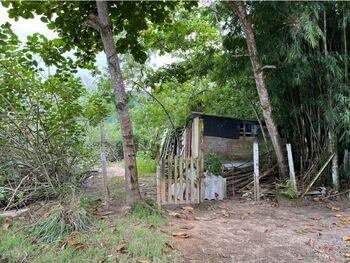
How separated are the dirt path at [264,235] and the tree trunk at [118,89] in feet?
2.67

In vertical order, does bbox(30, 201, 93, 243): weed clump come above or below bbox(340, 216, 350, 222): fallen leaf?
above

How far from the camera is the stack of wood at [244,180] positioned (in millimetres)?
5761

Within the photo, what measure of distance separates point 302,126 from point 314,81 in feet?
3.30

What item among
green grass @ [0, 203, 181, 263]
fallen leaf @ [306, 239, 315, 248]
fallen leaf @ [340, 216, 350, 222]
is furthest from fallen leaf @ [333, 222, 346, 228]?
green grass @ [0, 203, 181, 263]

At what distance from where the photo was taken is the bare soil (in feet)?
9.03

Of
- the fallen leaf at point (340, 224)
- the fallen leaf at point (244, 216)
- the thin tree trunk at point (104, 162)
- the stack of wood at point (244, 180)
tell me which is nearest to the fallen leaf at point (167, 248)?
the fallen leaf at point (244, 216)

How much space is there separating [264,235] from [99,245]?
1865mm

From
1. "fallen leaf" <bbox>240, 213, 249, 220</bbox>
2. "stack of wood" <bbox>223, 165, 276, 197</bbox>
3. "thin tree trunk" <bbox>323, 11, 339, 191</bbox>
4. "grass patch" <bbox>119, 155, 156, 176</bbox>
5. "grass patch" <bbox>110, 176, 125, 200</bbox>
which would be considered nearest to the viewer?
"fallen leaf" <bbox>240, 213, 249, 220</bbox>

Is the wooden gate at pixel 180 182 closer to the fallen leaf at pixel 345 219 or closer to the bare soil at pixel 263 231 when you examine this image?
the bare soil at pixel 263 231

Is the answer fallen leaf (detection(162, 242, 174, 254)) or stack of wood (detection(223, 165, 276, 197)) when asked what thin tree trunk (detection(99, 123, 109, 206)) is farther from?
stack of wood (detection(223, 165, 276, 197))

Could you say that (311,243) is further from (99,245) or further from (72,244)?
(72,244)

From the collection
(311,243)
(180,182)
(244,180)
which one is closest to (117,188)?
(180,182)

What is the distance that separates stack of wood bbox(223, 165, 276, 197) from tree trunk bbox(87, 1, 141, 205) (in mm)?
2458

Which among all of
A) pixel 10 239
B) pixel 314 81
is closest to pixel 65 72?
pixel 10 239
